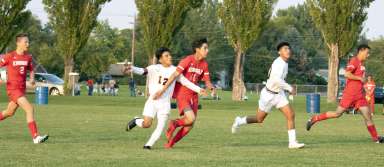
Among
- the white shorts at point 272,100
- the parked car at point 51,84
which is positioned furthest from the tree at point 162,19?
the white shorts at point 272,100

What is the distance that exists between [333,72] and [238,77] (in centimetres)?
654

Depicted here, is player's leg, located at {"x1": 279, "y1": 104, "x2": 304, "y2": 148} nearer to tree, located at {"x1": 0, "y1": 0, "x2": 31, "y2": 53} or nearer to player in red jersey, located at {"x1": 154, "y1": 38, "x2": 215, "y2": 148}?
player in red jersey, located at {"x1": 154, "y1": 38, "x2": 215, "y2": 148}

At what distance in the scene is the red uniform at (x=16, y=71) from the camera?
611 inches

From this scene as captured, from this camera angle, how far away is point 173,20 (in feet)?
165

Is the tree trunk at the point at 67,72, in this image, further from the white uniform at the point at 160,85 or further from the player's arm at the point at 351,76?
the white uniform at the point at 160,85

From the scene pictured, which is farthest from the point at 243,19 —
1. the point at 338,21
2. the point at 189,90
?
the point at 189,90

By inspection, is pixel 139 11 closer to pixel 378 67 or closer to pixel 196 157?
pixel 196 157

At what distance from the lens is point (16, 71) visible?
15.6m

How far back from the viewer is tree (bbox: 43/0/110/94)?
51594 millimetres

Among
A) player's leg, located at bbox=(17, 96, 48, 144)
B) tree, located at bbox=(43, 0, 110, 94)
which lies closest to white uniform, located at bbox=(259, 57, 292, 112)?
player's leg, located at bbox=(17, 96, 48, 144)

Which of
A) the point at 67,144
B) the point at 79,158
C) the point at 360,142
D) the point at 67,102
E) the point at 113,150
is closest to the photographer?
the point at 79,158

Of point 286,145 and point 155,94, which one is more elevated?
point 155,94

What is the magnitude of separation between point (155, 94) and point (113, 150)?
1225 mm

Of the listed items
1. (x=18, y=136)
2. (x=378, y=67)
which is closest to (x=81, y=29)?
(x=18, y=136)
